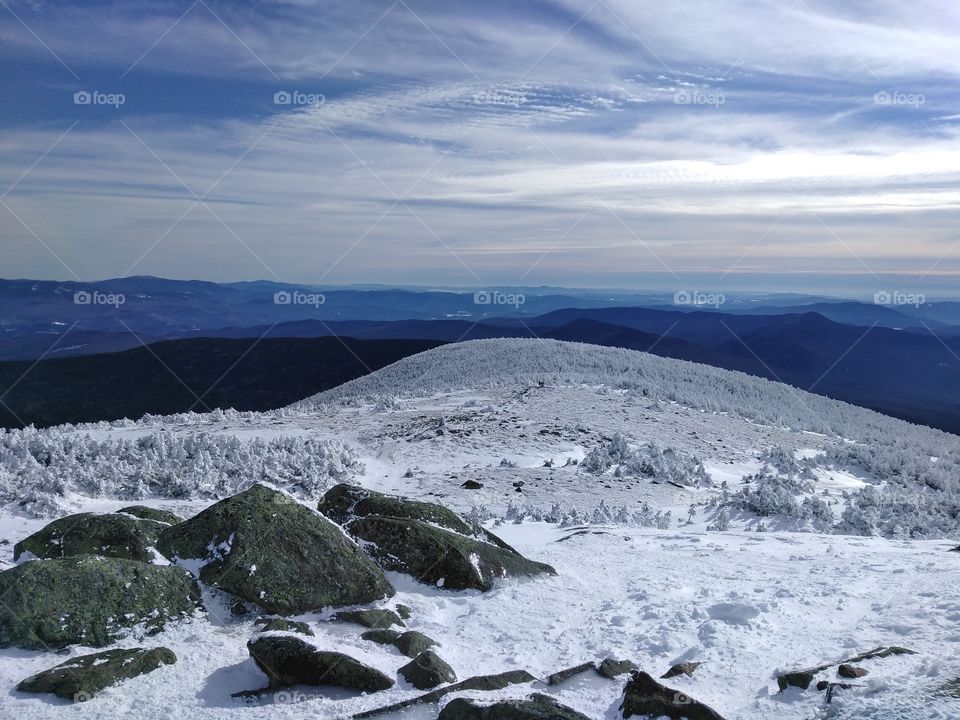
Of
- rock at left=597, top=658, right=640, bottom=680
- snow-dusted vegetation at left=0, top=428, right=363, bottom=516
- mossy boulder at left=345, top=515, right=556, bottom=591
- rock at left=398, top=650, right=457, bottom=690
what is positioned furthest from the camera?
snow-dusted vegetation at left=0, top=428, right=363, bottom=516

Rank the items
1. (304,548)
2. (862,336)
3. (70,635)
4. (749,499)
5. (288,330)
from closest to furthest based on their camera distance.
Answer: (70,635) → (304,548) → (749,499) → (288,330) → (862,336)

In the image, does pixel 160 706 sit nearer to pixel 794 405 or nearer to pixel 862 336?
pixel 794 405

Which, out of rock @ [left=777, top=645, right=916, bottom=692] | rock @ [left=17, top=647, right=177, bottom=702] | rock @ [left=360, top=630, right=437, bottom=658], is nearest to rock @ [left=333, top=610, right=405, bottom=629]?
rock @ [left=360, top=630, right=437, bottom=658]

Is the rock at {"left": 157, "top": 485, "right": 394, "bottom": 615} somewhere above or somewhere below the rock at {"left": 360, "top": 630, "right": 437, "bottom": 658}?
above

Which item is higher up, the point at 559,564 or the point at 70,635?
the point at 70,635

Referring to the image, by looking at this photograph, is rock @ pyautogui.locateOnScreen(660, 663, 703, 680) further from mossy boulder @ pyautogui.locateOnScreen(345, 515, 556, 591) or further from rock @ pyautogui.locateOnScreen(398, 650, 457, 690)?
mossy boulder @ pyautogui.locateOnScreen(345, 515, 556, 591)

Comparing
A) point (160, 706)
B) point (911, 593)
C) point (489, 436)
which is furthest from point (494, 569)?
point (489, 436)

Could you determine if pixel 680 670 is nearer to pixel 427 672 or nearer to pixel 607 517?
pixel 427 672
